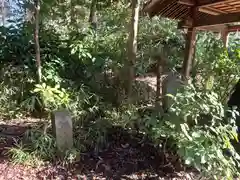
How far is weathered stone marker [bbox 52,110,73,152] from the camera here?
3.00m

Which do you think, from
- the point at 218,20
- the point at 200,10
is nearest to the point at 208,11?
the point at 200,10

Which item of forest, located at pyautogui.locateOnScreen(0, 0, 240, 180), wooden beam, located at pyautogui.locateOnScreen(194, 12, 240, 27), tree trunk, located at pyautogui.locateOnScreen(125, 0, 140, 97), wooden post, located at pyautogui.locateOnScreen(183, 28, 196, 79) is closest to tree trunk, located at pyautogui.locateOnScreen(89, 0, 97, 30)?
forest, located at pyautogui.locateOnScreen(0, 0, 240, 180)

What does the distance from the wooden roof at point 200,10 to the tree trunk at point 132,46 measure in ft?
1.57

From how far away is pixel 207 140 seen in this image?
7.80 ft

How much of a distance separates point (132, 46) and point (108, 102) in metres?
0.96

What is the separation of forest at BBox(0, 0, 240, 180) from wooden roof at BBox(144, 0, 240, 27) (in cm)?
41

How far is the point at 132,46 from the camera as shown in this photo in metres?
4.31

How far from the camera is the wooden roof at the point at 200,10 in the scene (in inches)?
165

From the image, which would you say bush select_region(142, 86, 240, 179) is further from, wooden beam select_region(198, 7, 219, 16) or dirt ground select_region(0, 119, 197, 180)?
wooden beam select_region(198, 7, 219, 16)

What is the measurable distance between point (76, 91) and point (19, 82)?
0.93 meters

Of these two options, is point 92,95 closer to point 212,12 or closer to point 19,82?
point 19,82

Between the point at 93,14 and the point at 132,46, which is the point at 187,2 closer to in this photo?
the point at 132,46

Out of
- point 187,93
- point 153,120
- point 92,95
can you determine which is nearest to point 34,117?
point 92,95

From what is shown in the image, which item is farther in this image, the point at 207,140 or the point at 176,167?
the point at 176,167
